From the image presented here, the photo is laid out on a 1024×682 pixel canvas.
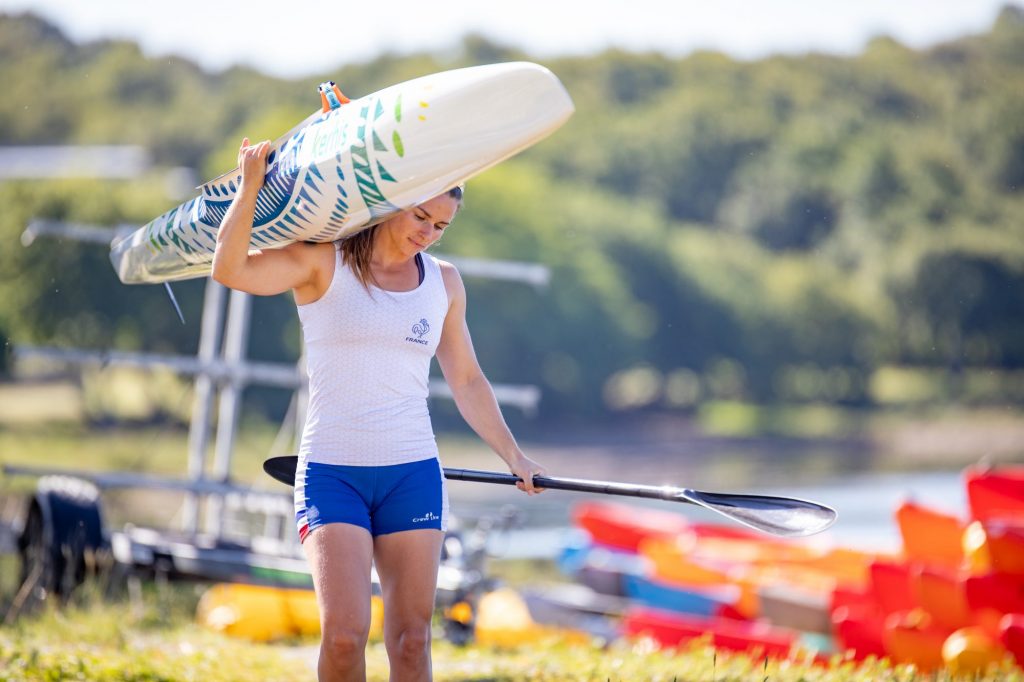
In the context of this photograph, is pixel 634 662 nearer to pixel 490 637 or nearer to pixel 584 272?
pixel 490 637

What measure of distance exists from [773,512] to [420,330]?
1.28 meters

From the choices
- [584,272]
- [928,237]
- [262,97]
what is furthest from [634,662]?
[262,97]

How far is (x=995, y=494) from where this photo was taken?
8.87m

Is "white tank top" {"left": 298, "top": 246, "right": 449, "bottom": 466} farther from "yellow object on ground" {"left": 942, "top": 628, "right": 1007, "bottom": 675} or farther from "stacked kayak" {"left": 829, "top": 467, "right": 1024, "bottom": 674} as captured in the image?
"yellow object on ground" {"left": 942, "top": 628, "right": 1007, "bottom": 675}

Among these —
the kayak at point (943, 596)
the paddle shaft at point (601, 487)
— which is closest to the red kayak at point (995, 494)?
the kayak at point (943, 596)

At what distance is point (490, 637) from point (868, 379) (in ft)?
187

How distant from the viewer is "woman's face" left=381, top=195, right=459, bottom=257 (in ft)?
13.3

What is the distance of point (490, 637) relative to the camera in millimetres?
10484

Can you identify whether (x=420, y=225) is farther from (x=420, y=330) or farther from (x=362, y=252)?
(x=420, y=330)

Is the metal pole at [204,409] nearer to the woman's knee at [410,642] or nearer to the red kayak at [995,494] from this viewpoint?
the red kayak at [995,494]

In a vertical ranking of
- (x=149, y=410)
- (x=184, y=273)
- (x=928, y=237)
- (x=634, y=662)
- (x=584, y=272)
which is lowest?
(x=634, y=662)

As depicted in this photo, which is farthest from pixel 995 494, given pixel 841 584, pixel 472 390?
pixel 472 390

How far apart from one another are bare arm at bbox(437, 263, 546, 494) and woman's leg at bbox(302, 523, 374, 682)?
667 millimetres

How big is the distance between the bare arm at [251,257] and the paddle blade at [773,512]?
1391 millimetres
